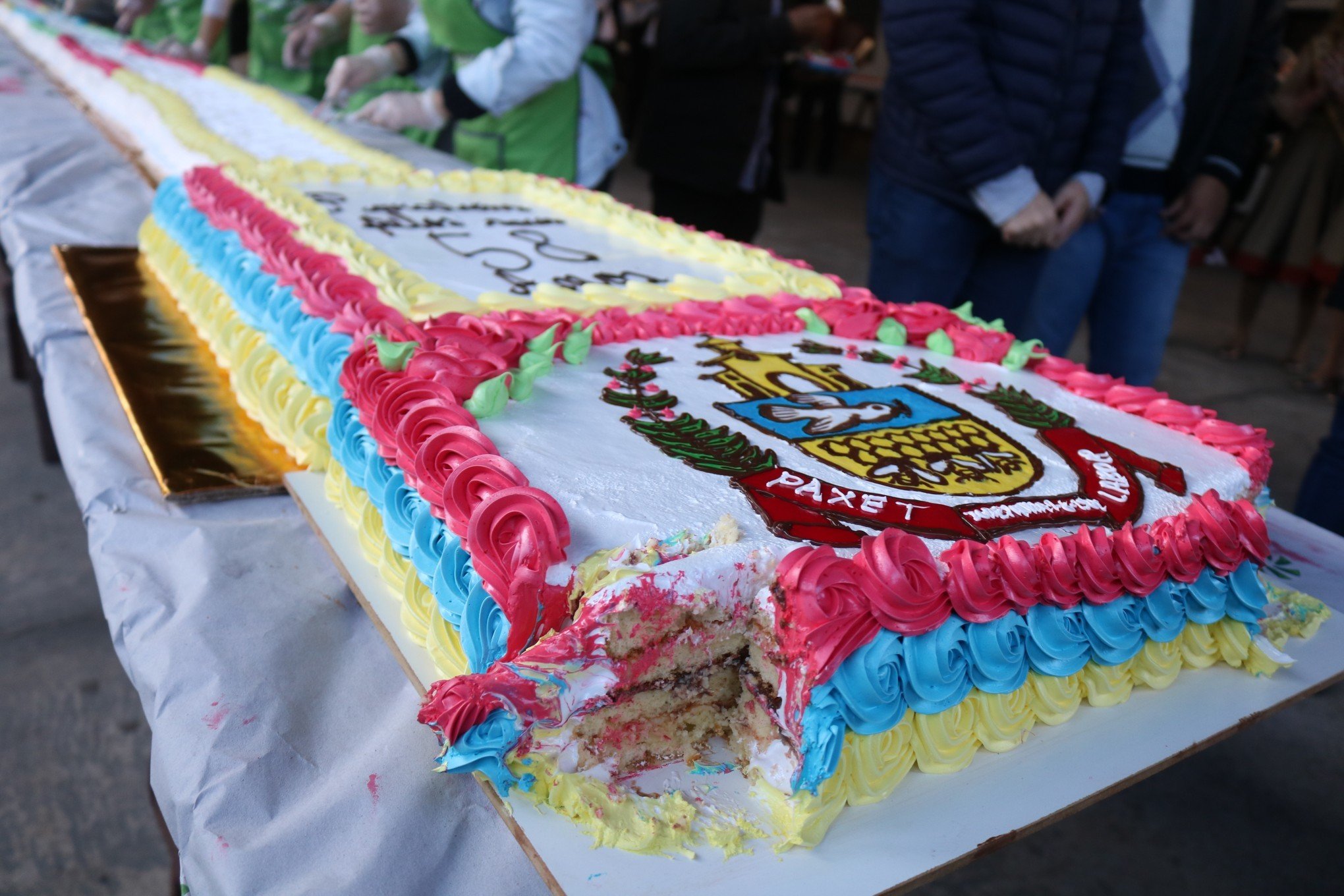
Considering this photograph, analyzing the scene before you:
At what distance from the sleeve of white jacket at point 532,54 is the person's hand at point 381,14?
1.01 m

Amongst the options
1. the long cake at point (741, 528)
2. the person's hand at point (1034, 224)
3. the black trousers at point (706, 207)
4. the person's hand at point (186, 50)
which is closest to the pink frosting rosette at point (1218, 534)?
the long cake at point (741, 528)

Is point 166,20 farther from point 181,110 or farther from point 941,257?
point 941,257

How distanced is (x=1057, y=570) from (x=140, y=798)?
203cm

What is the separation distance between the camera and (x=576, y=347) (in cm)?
146

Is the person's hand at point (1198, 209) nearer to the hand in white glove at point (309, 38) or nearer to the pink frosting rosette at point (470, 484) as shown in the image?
the pink frosting rosette at point (470, 484)

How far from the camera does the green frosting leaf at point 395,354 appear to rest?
1314mm

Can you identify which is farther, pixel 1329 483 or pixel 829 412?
pixel 1329 483

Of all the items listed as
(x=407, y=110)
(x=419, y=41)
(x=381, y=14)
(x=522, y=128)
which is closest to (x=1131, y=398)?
(x=522, y=128)

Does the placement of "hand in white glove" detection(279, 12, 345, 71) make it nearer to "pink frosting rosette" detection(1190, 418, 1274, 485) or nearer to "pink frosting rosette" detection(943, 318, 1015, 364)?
"pink frosting rosette" detection(943, 318, 1015, 364)

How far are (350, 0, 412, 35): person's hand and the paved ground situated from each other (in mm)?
2041

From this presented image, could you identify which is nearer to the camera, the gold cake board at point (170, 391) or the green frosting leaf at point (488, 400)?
the green frosting leaf at point (488, 400)

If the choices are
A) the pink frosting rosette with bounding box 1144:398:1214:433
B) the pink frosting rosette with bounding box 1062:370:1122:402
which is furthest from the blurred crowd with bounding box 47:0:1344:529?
the pink frosting rosette with bounding box 1144:398:1214:433

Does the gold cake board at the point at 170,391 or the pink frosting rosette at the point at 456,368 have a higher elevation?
the pink frosting rosette at the point at 456,368

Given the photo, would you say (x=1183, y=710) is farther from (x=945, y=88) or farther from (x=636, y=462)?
(x=945, y=88)
